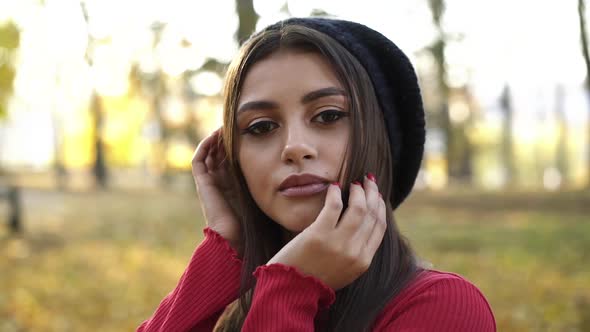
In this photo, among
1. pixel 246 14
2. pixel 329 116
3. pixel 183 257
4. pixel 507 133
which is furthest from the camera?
pixel 507 133

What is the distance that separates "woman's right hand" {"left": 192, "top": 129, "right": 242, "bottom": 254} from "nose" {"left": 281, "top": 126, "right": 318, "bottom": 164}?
0.45 metres


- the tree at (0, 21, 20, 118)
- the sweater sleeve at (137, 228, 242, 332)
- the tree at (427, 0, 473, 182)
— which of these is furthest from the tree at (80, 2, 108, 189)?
the sweater sleeve at (137, 228, 242, 332)

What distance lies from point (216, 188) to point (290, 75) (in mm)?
625

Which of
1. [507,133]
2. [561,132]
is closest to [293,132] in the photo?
[507,133]

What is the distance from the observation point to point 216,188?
7.25 feet

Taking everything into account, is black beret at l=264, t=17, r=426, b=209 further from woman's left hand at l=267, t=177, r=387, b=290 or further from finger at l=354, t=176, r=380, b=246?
woman's left hand at l=267, t=177, r=387, b=290

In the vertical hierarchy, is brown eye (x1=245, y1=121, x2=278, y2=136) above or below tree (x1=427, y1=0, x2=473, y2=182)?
above

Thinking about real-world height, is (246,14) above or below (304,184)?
above

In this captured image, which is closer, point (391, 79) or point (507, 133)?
point (391, 79)

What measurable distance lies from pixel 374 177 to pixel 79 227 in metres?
12.3

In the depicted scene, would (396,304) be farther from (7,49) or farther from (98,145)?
(98,145)

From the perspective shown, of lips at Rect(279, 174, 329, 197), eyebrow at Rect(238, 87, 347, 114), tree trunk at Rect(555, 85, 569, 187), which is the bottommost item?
tree trunk at Rect(555, 85, 569, 187)

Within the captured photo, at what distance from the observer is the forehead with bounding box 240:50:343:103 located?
5.64 feet

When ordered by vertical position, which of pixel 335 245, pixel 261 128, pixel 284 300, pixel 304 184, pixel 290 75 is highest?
pixel 290 75
